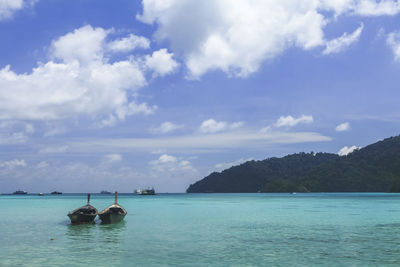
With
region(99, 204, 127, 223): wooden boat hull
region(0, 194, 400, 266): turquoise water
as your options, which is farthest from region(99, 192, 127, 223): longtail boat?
region(0, 194, 400, 266): turquoise water

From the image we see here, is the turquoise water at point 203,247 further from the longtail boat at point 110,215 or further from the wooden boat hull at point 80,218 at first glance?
the longtail boat at point 110,215

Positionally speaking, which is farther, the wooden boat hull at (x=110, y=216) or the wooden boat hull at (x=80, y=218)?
the wooden boat hull at (x=110, y=216)

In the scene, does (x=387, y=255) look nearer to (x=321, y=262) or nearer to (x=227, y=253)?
(x=321, y=262)

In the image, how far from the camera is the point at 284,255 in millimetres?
29562

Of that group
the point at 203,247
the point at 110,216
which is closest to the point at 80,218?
the point at 110,216

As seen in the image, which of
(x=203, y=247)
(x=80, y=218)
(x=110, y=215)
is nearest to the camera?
(x=203, y=247)

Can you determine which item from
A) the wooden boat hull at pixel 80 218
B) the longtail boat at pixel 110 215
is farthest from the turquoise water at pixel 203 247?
the longtail boat at pixel 110 215

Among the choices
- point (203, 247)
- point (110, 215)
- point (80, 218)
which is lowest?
point (203, 247)

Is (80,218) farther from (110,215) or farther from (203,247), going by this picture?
(203,247)

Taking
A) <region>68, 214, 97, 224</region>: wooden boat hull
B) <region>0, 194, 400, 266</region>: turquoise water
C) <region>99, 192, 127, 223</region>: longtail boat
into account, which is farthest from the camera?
<region>99, 192, 127, 223</region>: longtail boat

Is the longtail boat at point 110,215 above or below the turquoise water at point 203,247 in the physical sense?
above

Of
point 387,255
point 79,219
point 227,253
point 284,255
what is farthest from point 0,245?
point 387,255

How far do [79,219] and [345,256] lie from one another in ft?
124

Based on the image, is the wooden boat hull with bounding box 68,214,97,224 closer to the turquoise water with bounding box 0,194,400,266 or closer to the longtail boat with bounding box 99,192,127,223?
the longtail boat with bounding box 99,192,127,223
